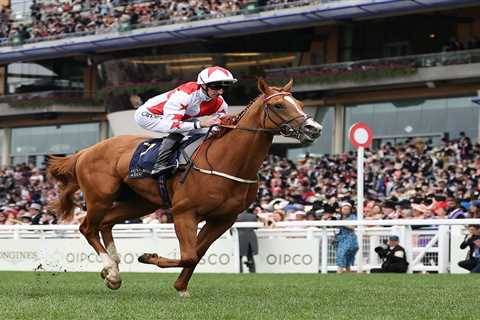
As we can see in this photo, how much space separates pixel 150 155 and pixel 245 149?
0.92m

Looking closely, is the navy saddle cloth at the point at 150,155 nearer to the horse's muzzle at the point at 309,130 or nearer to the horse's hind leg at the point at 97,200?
the horse's hind leg at the point at 97,200

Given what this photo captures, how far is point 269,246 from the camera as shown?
1555 cm

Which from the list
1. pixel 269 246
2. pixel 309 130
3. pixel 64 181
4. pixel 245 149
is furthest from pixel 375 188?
pixel 309 130

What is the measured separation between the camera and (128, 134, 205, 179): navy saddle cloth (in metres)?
8.42

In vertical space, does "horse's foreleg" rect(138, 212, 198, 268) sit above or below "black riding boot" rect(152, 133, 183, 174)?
below

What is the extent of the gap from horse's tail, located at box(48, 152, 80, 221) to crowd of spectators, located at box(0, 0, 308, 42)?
66.3ft

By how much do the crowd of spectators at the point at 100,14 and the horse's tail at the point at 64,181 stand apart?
2020 cm

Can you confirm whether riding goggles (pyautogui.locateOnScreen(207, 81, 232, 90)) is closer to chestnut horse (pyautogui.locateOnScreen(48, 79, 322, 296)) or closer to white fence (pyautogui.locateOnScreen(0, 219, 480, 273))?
chestnut horse (pyautogui.locateOnScreen(48, 79, 322, 296))

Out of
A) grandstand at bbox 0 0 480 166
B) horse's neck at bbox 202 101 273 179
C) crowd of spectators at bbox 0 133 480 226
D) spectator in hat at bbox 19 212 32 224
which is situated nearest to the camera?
horse's neck at bbox 202 101 273 179

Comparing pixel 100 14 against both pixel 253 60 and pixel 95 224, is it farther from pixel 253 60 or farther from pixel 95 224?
pixel 95 224

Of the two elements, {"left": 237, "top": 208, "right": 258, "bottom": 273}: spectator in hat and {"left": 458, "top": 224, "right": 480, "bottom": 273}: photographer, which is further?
{"left": 237, "top": 208, "right": 258, "bottom": 273}: spectator in hat

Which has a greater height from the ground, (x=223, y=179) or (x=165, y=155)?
(x=165, y=155)

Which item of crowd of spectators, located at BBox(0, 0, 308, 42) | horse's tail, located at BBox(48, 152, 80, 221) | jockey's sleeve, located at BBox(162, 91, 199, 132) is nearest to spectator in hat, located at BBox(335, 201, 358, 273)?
horse's tail, located at BBox(48, 152, 80, 221)

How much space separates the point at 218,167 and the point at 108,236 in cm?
179
